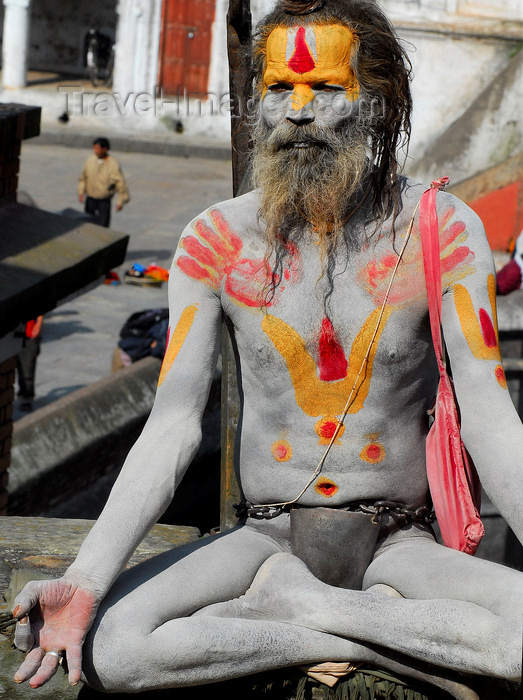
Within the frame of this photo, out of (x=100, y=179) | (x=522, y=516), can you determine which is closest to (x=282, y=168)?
(x=522, y=516)

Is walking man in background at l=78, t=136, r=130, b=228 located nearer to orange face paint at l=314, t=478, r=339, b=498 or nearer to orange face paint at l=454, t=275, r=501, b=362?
orange face paint at l=314, t=478, r=339, b=498

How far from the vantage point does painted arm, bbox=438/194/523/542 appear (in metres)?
3.02

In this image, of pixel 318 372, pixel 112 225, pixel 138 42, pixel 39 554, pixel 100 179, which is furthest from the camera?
pixel 138 42

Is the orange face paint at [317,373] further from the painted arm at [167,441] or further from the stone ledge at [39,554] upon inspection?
the stone ledge at [39,554]

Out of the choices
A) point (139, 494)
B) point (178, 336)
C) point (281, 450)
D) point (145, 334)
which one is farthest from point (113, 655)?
point (145, 334)

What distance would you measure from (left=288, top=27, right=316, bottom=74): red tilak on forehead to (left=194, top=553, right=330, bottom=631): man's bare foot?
138 cm

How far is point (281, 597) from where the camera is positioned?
310 centimetres

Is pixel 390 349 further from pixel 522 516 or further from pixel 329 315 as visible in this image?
pixel 522 516

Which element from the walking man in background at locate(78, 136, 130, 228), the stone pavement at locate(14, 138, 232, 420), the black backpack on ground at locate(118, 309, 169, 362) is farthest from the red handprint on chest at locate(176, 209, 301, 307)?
the walking man in background at locate(78, 136, 130, 228)

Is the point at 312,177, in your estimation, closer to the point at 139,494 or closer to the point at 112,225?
A: the point at 139,494

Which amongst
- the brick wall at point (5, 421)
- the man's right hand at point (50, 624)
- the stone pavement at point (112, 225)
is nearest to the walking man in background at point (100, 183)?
the stone pavement at point (112, 225)

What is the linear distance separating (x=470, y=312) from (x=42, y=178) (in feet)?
56.6

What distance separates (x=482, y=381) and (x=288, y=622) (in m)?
0.83

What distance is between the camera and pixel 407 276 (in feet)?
10.6
